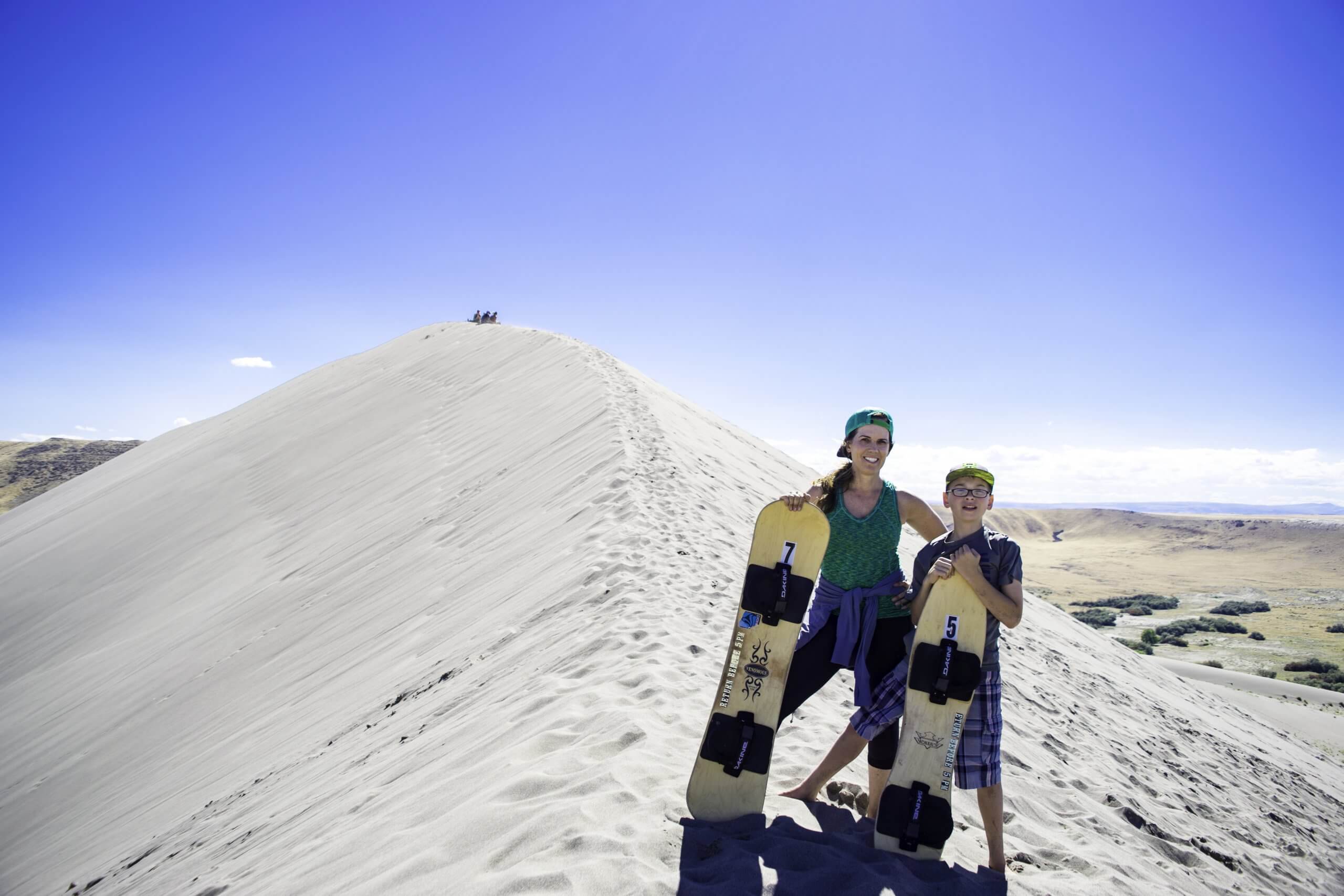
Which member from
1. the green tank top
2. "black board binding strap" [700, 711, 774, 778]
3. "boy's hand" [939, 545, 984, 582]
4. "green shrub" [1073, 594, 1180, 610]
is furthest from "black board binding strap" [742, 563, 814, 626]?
"green shrub" [1073, 594, 1180, 610]

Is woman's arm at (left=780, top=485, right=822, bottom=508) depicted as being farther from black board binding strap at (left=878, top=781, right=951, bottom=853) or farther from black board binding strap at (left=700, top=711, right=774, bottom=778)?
black board binding strap at (left=878, top=781, right=951, bottom=853)

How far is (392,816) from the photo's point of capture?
2.94 meters

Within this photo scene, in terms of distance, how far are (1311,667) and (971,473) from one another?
22.1 m

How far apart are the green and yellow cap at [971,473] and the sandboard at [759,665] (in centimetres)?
50

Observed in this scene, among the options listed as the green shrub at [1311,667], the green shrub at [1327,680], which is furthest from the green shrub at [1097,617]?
the green shrub at [1327,680]

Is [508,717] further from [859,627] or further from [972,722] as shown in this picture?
[972,722]

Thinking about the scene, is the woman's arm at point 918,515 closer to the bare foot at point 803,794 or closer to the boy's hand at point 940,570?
the boy's hand at point 940,570

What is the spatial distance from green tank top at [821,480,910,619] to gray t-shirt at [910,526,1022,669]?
4.5 inches

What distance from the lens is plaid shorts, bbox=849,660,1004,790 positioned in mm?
2447

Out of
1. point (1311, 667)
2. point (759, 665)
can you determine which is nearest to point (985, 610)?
point (759, 665)

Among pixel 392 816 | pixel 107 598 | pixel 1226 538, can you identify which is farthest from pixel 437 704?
pixel 1226 538

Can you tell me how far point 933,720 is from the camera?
2.43m

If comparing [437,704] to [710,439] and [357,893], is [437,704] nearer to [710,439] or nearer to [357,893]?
[357,893]

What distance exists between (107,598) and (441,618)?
8307 mm
